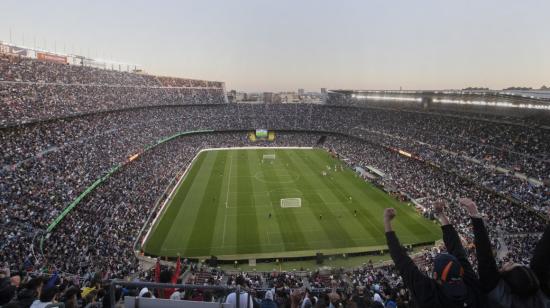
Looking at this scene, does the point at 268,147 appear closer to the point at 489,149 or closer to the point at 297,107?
the point at 297,107

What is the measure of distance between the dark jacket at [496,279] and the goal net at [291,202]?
34.5 meters

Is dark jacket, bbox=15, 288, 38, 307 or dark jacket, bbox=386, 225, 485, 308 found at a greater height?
dark jacket, bbox=386, 225, 485, 308

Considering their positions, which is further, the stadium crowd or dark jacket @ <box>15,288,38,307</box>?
the stadium crowd

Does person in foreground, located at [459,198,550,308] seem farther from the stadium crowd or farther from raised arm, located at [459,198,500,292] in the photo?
the stadium crowd

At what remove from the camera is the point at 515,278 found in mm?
2988

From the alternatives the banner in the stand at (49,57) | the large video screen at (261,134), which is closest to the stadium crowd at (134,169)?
the banner in the stand at (49,57)

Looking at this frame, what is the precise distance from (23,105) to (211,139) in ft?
143

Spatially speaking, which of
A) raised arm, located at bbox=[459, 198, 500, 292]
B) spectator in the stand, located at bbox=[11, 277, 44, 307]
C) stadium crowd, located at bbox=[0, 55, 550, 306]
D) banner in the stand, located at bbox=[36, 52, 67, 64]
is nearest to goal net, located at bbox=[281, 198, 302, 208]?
Result: stadium crowd, located at bbox=[0, 55, 550, 306]

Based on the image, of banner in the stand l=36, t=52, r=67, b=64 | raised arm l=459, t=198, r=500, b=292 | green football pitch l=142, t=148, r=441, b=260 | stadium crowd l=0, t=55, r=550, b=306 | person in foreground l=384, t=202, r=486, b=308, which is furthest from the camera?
banner in the stand l=36, t=52, r=67, b=64

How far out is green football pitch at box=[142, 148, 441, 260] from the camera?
92.2 ft

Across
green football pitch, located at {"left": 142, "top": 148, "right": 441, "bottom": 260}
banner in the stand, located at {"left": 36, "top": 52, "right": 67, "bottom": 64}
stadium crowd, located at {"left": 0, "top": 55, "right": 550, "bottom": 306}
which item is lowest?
green football pitch, located at {"left": 142, "top": 148, "right": 441, "bottom": 260}

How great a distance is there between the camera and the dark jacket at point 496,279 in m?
3.03

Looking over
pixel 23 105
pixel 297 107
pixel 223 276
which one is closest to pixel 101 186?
pixel 23 105

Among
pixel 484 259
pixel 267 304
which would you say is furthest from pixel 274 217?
pixel 484 259
